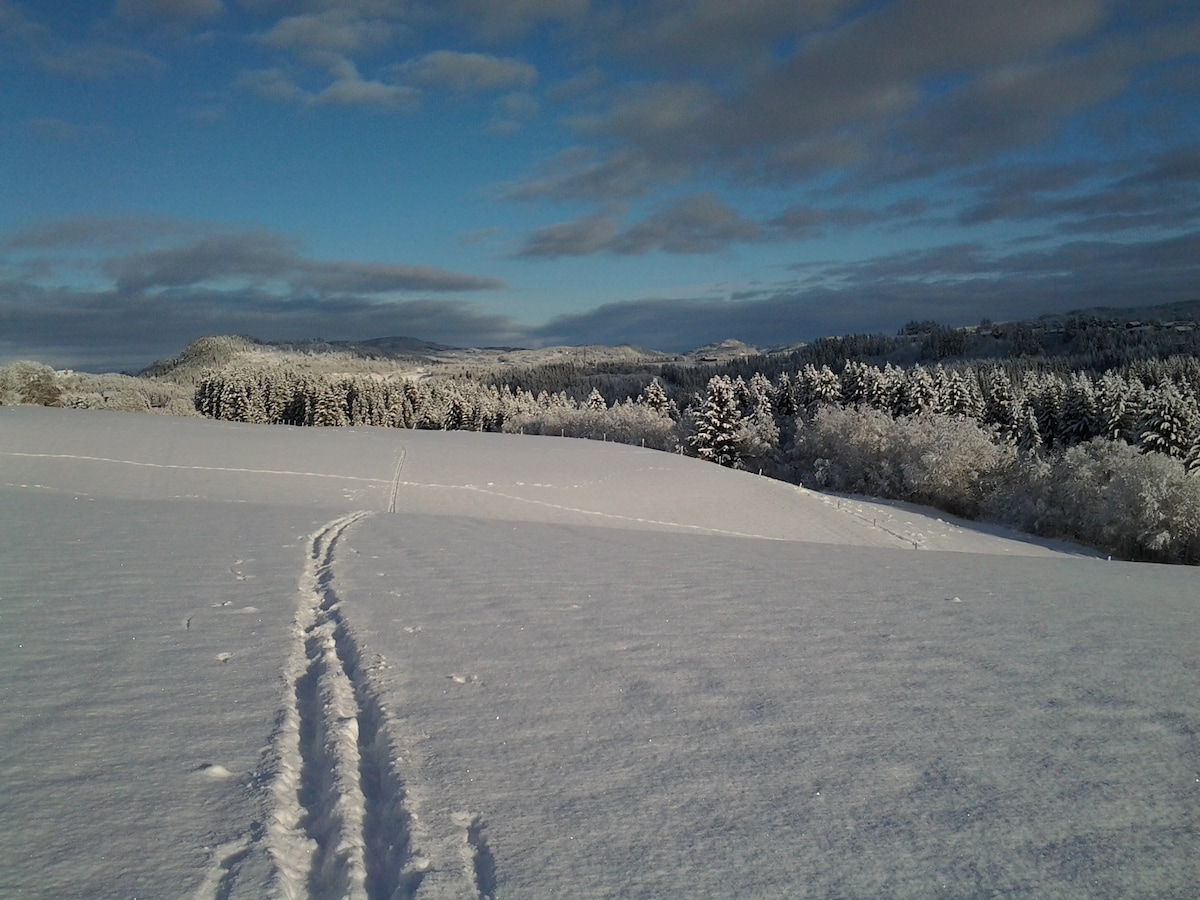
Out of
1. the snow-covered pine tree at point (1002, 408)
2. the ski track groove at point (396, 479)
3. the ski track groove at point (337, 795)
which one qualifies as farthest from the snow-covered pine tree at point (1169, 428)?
the ski track groove at point (337, 795)

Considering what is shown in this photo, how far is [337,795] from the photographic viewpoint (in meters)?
3.60

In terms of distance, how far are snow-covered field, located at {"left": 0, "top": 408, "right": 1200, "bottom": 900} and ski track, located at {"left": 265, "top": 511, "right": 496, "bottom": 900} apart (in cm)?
2

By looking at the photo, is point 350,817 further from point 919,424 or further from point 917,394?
point 917,394

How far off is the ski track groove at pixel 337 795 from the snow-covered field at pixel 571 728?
2 cm

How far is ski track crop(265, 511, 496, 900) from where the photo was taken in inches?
116

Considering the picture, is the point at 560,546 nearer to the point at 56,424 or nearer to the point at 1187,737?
the point at 1187,737

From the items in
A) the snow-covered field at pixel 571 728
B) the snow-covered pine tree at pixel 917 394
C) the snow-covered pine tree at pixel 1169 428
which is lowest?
the snow-covered field at pixel 571 728

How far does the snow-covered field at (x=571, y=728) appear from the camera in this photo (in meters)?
3.07

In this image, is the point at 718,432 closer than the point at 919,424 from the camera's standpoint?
No

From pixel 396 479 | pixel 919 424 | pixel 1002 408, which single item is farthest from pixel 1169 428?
pixel 396 479

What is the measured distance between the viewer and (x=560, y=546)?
1262 cm

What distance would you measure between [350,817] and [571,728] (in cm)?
148

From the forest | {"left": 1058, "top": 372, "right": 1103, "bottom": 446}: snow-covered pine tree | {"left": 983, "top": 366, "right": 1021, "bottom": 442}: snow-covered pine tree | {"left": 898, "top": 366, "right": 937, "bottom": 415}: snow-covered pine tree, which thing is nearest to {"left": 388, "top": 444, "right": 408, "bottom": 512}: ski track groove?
the forest

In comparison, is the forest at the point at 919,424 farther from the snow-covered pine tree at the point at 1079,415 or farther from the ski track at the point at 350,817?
the ski track at the point at 350,817
